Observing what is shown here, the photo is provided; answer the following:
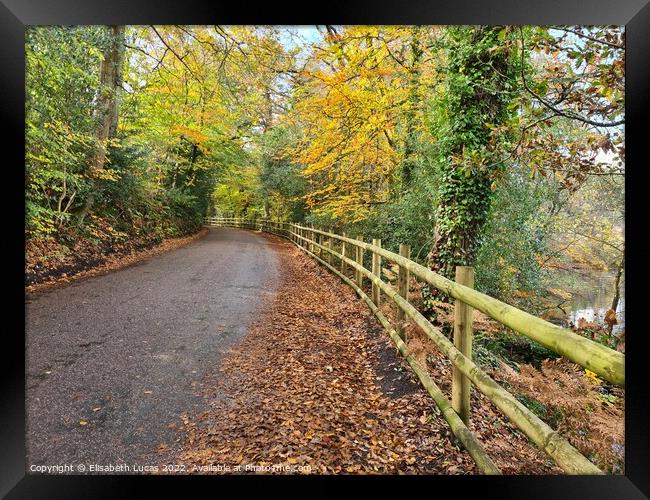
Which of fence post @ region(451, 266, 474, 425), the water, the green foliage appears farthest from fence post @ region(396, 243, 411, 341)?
the green foliage

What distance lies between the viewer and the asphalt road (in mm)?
2043

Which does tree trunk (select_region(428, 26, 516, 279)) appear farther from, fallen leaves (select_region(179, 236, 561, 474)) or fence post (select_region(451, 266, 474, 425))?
fence post (select_region(451, 266, 474, 425))

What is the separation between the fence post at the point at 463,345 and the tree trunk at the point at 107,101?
15.5 ft

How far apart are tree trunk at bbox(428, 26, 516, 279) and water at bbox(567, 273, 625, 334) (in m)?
1.21

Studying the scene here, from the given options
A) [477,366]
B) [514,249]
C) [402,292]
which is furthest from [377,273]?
[477,366]

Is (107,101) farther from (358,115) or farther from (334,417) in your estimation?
(334,417)

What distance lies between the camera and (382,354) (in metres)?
3.52

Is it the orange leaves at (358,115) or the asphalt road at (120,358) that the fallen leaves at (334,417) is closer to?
the asphalt road at (120,358)

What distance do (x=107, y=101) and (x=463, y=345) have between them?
5.76 metres
